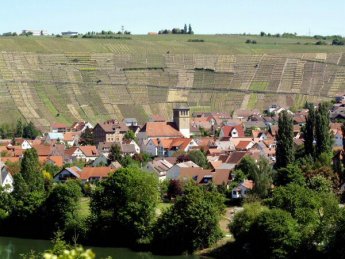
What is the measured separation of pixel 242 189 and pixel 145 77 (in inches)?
2808

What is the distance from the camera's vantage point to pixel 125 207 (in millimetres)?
34688

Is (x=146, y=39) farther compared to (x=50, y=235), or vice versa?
(x=146, y=39)

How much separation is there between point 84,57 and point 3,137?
37.6 meters

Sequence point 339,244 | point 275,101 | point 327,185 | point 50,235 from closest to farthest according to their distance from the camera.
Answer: point 339,244, point 50,235, point 327,185, point 275,101

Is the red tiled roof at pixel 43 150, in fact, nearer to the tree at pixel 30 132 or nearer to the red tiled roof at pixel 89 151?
the red tiled roof at pixel 89 151

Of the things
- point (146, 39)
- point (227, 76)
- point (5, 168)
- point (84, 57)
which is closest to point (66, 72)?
point (84, 57)

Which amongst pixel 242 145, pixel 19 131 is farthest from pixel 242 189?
pixel 19 131

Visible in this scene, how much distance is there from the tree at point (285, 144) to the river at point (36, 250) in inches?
522

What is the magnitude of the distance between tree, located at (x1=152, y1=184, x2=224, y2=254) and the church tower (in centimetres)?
4103

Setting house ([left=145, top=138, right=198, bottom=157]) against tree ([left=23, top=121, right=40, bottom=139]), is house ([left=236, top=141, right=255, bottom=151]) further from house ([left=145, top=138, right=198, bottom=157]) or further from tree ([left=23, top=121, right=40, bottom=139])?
tree ([left=23, top=121, right=40, bottom=139])

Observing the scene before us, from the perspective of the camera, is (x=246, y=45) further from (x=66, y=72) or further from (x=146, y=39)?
(x=66, y=72)

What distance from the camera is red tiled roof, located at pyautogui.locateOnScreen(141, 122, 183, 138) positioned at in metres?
72.0

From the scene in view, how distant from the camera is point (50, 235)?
35938 millimetres

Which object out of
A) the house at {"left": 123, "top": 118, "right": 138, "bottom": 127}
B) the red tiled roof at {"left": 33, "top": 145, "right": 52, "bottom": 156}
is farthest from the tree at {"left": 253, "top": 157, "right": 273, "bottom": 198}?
the house at {"left": 123, "top": 118, "right": 138, "bottom": 127}
